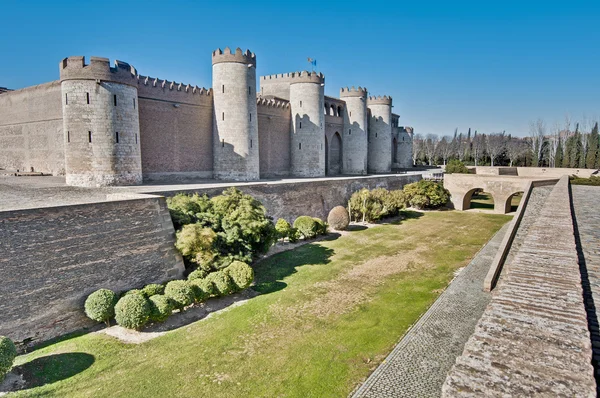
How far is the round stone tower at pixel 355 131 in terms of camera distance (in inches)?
1453

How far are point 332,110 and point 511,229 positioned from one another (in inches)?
1011

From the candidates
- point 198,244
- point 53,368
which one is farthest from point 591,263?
point 198,244

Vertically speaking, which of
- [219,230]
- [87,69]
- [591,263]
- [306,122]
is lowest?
[219,230]

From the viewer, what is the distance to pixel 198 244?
503 inches

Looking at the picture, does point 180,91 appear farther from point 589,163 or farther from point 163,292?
point 589,163

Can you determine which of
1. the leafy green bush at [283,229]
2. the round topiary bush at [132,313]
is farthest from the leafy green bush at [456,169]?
the round topiary bush at [132,313]

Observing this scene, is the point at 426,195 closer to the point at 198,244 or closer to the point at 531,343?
the point at 198,244

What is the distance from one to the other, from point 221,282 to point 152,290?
2062mm

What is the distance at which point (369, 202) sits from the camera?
987 inches

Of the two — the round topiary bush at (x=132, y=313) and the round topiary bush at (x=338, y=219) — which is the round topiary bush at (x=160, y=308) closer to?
the round topiary bush at (x=132, y=313)

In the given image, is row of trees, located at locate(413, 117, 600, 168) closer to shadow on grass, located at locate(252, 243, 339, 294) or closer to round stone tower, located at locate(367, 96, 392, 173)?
round stone tower, located at locate(367, 96, 392, 173)

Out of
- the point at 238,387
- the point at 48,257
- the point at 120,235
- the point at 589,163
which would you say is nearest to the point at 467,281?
the point at 238,387

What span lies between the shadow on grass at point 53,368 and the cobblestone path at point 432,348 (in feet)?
20.2

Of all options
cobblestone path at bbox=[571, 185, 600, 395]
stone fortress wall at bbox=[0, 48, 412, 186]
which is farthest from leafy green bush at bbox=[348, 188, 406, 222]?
cobblestone path at bbox=[571, 185, 600, 395]
